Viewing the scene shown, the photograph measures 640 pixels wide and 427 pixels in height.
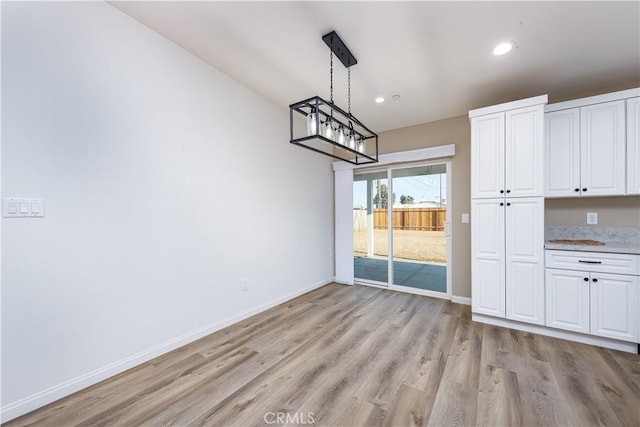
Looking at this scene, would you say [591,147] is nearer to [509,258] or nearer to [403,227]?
[509,258]

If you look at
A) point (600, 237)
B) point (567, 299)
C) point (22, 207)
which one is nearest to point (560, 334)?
point (567, 299)

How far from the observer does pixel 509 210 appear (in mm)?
2727

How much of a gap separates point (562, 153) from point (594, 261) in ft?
3.81

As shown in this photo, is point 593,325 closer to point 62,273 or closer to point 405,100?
point 405,100

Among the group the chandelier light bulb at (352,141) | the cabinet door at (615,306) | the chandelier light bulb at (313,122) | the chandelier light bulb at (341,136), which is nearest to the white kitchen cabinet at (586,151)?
the cabinet door at (615,306)

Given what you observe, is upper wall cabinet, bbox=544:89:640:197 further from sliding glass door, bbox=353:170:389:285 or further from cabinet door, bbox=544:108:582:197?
sliding glass door, bbox=353:170:389:285

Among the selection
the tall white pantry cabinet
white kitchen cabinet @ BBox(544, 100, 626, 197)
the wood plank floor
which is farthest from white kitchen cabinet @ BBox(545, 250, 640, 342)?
white kitchen cabinet @ BBox(544, 100, 626, 197)

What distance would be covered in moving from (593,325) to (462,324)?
1097 mm

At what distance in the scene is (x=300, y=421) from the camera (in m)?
1.53

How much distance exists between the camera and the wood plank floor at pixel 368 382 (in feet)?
5.11

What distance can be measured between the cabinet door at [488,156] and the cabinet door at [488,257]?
137 millimetres

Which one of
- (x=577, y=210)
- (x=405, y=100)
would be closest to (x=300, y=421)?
(x=405, y=100)

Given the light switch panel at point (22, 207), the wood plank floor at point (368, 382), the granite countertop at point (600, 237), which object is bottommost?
the wood plank floor at point (368, 382)

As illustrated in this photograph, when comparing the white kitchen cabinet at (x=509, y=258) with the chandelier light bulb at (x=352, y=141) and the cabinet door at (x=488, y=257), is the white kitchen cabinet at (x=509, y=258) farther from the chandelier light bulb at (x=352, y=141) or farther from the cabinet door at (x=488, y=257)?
the chandelier light bulb at (x=352, y=141)
